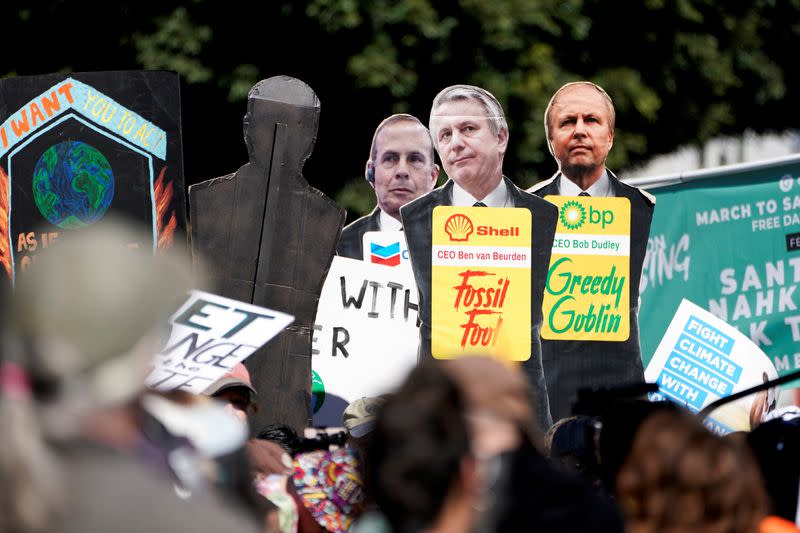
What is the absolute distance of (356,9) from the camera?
1016cm

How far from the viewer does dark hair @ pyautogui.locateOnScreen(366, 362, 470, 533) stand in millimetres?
2174

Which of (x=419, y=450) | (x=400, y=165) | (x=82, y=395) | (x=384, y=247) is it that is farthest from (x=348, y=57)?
(x=82, y=395)

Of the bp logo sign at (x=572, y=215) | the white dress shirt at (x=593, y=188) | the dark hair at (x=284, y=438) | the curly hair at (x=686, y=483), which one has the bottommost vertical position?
the dark hair at (x=284, y=438)

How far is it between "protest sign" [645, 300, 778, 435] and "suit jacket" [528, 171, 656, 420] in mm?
Result: 130

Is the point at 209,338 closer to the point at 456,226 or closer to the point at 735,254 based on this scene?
the point at 456,226

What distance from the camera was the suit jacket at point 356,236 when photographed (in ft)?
19.9

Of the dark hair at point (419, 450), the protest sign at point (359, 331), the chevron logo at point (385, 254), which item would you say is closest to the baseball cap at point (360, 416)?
the protest sign at point (359, 331)

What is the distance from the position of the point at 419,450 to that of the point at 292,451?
7.65ft

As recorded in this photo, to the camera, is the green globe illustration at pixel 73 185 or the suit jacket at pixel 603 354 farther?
the suit jacket at pixel 603 354

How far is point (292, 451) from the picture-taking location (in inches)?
176

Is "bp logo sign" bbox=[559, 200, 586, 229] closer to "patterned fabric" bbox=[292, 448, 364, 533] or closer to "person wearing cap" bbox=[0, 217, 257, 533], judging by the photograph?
"patterned fabric" bbox=[292, 448, 364, 533]

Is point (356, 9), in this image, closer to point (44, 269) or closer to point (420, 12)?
point (420, 12)

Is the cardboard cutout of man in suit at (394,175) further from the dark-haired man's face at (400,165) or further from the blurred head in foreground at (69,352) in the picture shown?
the blurred head in foreground at (69,352)

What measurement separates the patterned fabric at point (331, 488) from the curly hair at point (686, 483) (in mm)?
1439
